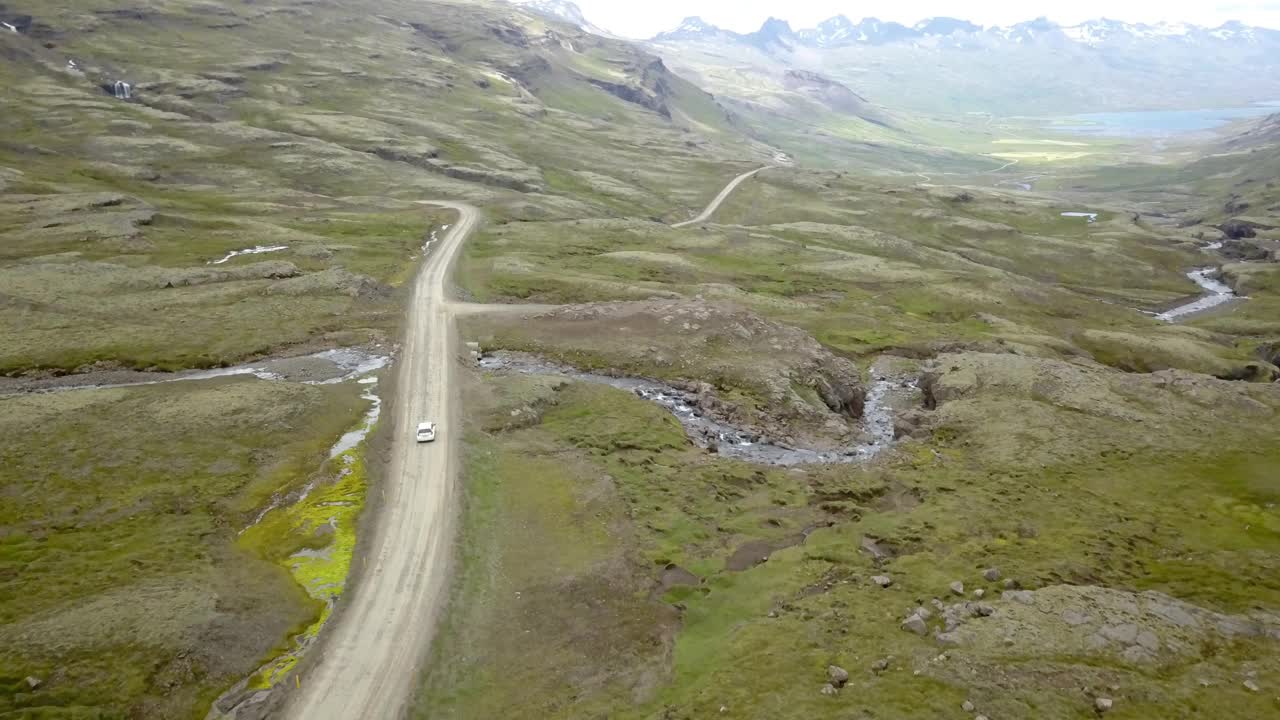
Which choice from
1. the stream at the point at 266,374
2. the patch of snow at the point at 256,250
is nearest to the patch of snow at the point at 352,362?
the stream at the point at 266,374

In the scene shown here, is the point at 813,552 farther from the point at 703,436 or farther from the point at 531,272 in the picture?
the point at 531,272

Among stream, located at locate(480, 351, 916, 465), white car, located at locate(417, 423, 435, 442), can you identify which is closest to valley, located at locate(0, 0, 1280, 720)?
stream, located at locate(480, 351, 916, 465)

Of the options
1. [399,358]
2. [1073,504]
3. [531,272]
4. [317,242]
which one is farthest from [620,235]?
[1073,504]

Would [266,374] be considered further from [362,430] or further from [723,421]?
[723,421]

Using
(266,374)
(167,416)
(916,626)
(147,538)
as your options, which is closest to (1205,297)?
(916,626)

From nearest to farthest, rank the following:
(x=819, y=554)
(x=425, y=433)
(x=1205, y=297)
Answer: (x=819, y=554)
(x=425, y=433)
(x=1205, y=297)
